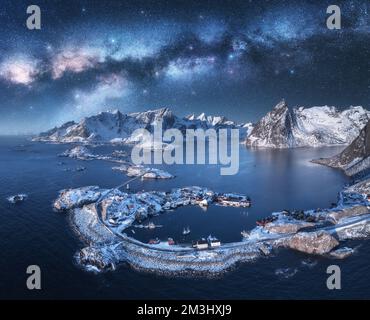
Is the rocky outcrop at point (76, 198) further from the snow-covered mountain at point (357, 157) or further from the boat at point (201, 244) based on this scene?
the snow-covered mountain at point (357, 157)

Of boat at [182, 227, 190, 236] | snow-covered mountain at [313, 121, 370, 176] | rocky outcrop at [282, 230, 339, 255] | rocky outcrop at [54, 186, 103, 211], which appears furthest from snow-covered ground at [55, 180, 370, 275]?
snow-covered mountain at [313, 121, 370, 176]

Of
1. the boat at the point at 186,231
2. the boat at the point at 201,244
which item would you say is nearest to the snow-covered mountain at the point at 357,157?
the boat at the point at 186,231

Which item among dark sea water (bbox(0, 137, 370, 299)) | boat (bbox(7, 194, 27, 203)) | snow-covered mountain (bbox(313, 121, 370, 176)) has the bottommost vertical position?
dark sea water (bbox(0, 137, 370, 299))

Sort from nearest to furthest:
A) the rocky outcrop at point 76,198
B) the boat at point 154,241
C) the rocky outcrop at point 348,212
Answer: the boat at point 154,241 < the rocky outcrop at point 348,212 < the rocky outcrop at point 76,198

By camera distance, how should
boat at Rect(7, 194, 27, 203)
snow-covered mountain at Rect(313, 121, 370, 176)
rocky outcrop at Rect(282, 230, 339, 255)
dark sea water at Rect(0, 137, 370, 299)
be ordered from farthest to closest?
snow-covered mountain at Rect(313, 121, 370, 176) < boat at Rect(7, 194, 27, 203) < rocky outcrop at Rect(282, 230, 339, 255) < dark sea water at Rect(0, 137, 370, 299)

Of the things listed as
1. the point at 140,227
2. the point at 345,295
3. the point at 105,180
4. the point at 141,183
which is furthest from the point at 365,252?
the point at 105,180

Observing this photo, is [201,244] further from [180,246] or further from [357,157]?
[357,157]

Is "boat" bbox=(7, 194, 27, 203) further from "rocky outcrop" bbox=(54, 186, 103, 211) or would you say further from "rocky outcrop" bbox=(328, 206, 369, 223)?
"rocky outcrop" bbox=(328, 206, 369, 223)

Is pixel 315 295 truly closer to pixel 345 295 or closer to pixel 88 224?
pixel 345 295
